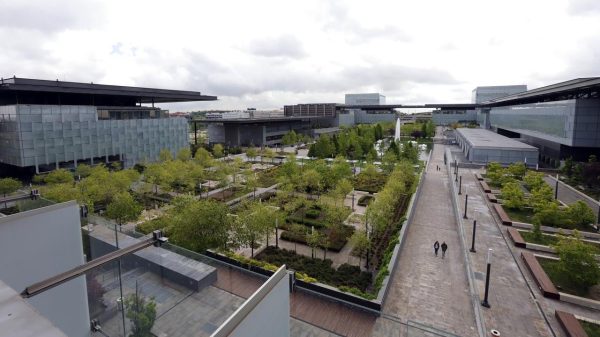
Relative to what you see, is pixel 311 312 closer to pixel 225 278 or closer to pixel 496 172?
pixel 225 278

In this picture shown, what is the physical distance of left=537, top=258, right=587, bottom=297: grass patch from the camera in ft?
45.8

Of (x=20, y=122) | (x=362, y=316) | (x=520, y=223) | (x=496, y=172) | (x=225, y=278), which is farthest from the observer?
(x=496, y=172)

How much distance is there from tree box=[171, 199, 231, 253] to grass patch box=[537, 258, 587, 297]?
50.2ft

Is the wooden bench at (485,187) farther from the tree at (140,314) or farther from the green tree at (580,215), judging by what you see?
the tree at (140,314)

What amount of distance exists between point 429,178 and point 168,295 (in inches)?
1406

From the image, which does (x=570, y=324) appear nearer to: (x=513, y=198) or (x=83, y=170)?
(x=513, y=198)

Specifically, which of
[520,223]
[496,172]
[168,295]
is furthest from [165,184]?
[496,172]

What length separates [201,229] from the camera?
15.3 m

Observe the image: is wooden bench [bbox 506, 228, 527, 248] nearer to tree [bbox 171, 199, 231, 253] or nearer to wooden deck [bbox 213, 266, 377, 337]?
wooden deck [bbox 213, 266, 377, 337]

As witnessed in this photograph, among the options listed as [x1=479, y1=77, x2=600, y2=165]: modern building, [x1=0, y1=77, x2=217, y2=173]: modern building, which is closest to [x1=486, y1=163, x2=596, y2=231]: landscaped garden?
[x1=479, y1=77, x2=600, y2=165]: modern building

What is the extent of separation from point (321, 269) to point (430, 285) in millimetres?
5050

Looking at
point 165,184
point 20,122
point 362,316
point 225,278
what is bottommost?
point 362,316

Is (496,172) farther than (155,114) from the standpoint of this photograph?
No

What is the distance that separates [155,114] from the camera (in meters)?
47.6
